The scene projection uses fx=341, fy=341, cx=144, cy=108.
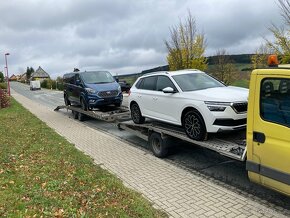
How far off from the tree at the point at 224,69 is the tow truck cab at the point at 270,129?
119ft

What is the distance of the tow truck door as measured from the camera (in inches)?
174

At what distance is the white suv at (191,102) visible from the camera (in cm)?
645

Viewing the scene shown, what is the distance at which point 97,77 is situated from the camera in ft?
50.7

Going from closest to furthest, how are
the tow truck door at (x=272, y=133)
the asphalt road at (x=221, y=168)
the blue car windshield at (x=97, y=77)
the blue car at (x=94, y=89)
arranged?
the tow truck door at (x=272, y=133) → the asphalt road at (x=221, y=168) → the blue car at (x=94, y=89) → the blue car windshield at (x=97, y=77)

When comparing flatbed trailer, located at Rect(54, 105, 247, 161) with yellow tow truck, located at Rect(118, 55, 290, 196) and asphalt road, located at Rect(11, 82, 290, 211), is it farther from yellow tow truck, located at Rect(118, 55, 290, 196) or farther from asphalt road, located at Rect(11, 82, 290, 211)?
yellow tow truck, located at Rect(118, 55, 290, 196)

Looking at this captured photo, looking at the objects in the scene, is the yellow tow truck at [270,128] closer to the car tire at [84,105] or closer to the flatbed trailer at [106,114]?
the flatbed trailer at [106,114]

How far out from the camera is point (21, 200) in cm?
543

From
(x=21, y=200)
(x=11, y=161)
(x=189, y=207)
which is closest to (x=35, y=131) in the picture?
(x=11, y=161)

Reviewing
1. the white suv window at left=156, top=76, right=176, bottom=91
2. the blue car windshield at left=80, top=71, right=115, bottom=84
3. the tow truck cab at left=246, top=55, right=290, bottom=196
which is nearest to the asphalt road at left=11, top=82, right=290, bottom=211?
the tow truck cab at left=246, top=55, right=290, bottom=196

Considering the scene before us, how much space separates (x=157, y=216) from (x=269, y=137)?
1.92 meters

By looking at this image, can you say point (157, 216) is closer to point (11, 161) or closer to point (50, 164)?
point (50, 164)

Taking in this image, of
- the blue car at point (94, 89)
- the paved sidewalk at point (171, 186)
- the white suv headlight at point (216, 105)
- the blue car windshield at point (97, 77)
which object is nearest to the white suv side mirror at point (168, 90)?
the white suv headlight at point (216, 105)

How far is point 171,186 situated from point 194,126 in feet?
4.63

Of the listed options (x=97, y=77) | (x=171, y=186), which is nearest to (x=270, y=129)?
(x=171, y=186)
